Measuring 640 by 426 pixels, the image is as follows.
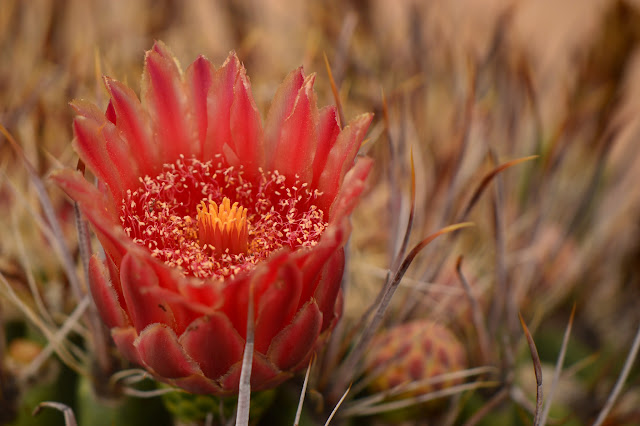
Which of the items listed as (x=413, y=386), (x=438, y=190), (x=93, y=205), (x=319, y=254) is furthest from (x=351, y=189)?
(x=438, y=190)

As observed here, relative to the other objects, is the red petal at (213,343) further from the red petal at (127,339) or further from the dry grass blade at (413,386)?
the dry grass blade at (413,386)


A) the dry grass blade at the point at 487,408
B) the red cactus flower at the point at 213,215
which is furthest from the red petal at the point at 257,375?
the dry grass blade at the point at 487,408

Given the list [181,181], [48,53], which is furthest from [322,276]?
[48,53]

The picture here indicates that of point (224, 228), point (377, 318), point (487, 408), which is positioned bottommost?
point (487, 408)

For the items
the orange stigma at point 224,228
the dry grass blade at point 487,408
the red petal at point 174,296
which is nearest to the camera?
the red petal at point 174,296

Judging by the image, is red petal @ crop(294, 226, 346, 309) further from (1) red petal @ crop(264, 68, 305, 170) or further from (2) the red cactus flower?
(1) red petal @ crop(264, 68, 305, 170)

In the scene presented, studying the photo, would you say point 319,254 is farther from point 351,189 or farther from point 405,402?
point 405,402

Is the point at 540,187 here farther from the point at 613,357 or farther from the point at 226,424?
the point at 226,424
